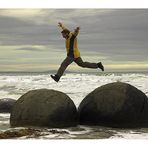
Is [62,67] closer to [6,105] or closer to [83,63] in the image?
[83,63]

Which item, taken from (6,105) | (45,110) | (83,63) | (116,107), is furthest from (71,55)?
(6,105)

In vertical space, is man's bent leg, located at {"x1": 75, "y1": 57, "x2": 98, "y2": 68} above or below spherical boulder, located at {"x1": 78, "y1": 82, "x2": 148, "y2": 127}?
above

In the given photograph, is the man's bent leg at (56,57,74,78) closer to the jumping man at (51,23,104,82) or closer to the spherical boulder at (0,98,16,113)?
Result: the jumping man at (51,23,104,82)

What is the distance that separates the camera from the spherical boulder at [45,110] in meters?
8.15

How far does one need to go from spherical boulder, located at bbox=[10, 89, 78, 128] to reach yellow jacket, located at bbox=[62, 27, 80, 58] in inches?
36.4

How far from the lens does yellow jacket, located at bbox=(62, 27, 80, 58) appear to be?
25.7ft

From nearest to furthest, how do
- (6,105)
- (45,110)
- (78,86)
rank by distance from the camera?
1. (45,110)
2. (78,86)
3. (6,105)

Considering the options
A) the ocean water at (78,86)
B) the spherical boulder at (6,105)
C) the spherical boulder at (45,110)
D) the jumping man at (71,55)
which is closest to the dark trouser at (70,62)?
the jumping man at (71,55)

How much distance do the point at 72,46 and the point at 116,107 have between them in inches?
53.9

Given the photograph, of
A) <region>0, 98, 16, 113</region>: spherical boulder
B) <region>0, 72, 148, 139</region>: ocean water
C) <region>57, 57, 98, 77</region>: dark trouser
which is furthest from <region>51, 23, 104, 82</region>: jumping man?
<region>0, 98, 16, 113</region>: spherical boulder

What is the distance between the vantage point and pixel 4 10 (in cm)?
780

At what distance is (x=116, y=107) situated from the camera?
8.25 metres

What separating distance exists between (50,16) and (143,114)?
246cm
